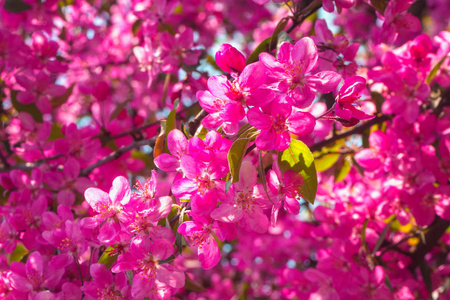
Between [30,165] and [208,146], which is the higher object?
[208,146]

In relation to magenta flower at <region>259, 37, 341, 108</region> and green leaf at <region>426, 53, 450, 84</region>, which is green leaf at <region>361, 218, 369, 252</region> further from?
magenta flower at <region>259, 37, 341, 108</region>

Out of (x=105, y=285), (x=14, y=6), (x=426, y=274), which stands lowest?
(x=426, y=274)

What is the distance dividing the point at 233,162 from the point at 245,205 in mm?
144

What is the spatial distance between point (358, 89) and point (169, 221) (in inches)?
24.0

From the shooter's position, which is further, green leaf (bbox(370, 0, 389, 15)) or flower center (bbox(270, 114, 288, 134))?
green leaf (bbox(370, 0, 389, 15))

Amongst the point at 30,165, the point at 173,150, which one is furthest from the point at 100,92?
the point at 173,150

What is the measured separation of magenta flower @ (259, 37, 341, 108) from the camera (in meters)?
1.01

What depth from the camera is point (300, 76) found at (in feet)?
3.36

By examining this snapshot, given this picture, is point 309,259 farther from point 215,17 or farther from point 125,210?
point 125,210

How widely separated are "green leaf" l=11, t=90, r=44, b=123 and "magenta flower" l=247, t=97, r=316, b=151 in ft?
4.42

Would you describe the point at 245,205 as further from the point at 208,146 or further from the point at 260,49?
the point at 260,49

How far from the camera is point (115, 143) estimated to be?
205 cm

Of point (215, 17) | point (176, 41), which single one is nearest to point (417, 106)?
point (176, 41)

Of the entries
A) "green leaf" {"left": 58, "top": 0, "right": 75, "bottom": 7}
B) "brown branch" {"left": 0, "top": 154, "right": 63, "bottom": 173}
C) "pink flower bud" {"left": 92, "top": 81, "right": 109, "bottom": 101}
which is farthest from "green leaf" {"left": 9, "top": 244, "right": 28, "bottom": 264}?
"green leaf" {"left": 58, "top": 0, "right": 75, "bottom": 7}
